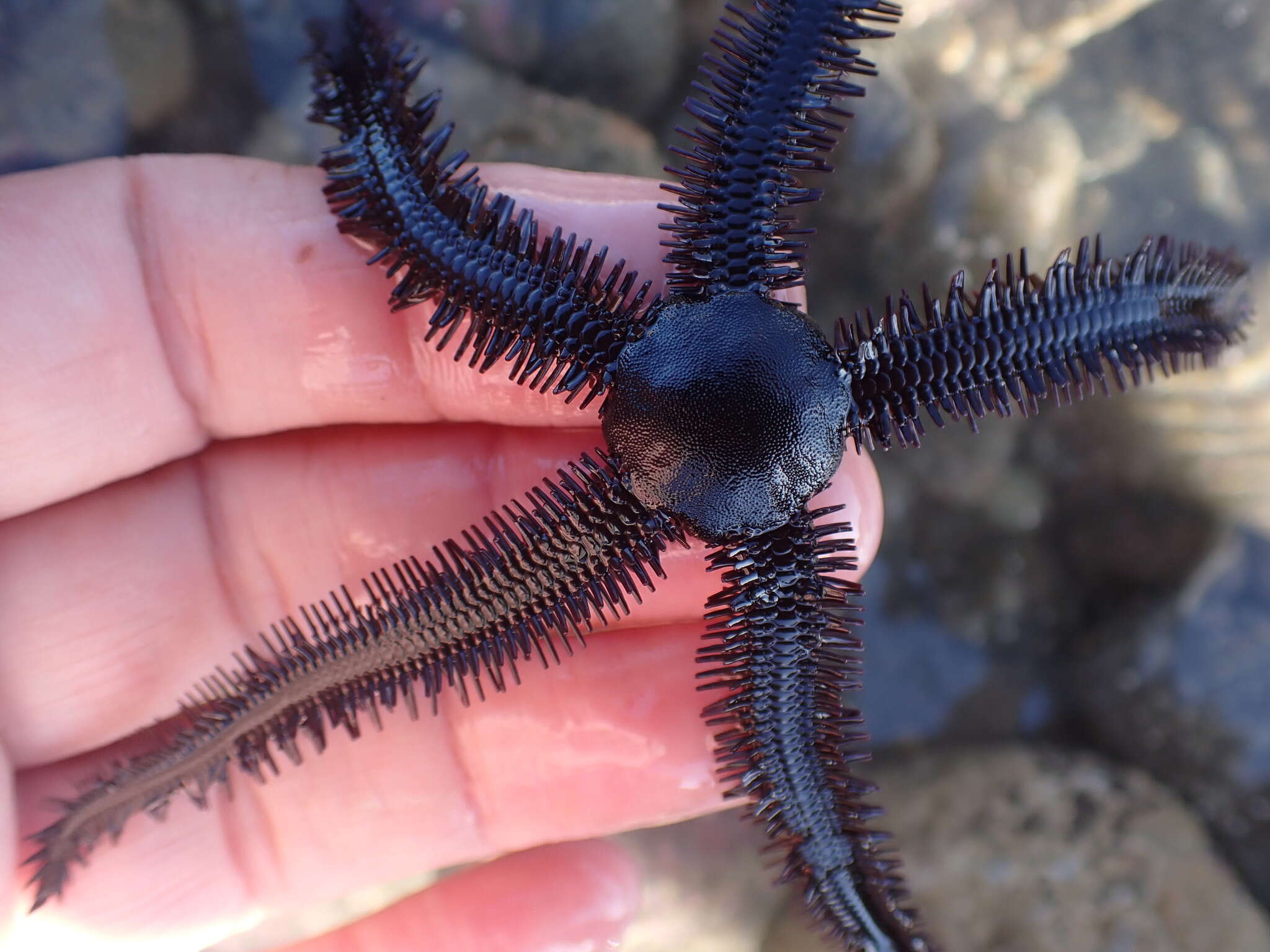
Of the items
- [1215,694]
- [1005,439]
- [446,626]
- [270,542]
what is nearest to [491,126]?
[270,542]

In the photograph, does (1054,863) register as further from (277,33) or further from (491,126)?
(277,33)

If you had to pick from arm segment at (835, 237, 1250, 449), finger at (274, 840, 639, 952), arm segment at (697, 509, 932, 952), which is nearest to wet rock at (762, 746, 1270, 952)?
finger at (274, 840, 639, 952)

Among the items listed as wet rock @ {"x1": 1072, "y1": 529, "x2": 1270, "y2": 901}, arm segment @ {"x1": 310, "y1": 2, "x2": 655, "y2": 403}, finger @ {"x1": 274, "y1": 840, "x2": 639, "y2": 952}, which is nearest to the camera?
arm segment @ {"x1": 310, "y1": 2, "x2": 655, "y2": 403}

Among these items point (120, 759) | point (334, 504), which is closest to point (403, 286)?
point (334, 504)

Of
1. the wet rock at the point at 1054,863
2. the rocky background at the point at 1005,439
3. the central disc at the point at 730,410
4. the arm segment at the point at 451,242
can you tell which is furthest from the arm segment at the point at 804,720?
the rocky background at the point at 1005,439

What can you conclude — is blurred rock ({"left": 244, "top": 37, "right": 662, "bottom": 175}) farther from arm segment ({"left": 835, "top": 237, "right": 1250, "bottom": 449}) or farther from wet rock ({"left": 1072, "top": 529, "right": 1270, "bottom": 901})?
wet rock ({"left": 1072, "top": 529, "right": 1270, "bottom": 901})

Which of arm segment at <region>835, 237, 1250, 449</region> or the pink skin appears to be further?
the pink skin
